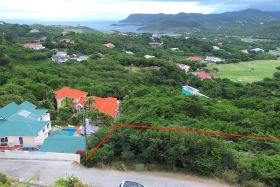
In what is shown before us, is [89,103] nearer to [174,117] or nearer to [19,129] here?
[19,129]

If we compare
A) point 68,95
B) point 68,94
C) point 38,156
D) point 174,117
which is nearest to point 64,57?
point 68,94

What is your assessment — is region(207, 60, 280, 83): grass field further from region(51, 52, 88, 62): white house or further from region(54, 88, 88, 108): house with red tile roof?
region(54, 88, 88, 108): house with red tile roof

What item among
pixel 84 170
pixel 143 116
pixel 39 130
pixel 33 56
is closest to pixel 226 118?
pixel 143 116

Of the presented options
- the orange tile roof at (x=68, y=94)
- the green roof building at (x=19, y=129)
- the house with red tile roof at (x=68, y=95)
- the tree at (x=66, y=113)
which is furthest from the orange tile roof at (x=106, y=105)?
the green roof building at (x=19, y=129)

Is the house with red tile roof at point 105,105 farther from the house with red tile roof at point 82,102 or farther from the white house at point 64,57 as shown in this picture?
the white house at point 64,57

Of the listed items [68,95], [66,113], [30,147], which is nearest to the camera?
[30,147]

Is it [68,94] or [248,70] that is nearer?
[68,94]
